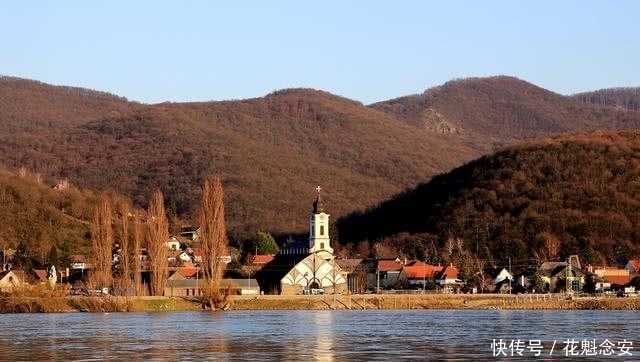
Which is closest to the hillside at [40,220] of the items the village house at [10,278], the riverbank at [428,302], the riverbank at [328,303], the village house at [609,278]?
the village house at [10,278]

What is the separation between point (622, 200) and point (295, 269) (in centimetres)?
6459

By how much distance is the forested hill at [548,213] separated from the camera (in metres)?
155

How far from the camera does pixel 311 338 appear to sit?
54.6 m

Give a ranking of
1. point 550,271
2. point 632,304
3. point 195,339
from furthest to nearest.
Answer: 1. point 550,271
2. point 632,304
3. point 195,339

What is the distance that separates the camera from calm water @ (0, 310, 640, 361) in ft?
147

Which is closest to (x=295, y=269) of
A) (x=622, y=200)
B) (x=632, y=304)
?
(x=632, y=304)

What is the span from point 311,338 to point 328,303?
52.2 metres

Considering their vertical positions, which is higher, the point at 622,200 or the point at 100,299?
the point at 622,200

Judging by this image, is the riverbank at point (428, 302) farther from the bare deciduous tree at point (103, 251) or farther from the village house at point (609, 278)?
the village house at point (609, 278)

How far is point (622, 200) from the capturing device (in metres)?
169

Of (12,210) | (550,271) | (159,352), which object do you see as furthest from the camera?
(12,210)

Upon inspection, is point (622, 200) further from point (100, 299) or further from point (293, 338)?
point (293, 338)

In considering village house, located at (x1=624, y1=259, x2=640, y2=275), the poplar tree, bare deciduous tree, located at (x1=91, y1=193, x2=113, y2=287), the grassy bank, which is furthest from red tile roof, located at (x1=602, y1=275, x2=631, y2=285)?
bare deciduous tree, located at (x1=91, y1=193, x2=113, y2=287)

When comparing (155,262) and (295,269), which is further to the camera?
(295,269)
